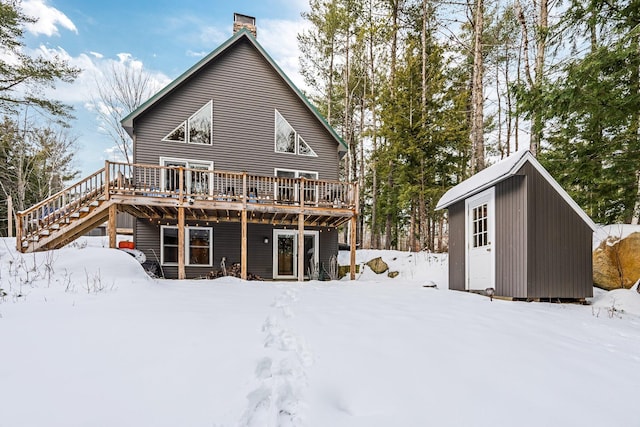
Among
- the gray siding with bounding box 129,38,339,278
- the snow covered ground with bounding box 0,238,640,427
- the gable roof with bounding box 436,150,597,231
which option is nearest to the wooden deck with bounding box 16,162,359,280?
the gray siding with bounding box 129,38,339,278

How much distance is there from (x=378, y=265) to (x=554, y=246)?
6.39 metres

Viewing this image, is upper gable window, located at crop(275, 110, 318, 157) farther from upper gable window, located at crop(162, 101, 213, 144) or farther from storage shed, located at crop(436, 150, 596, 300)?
storage shed, located at crop(436, 150, 596, 300)

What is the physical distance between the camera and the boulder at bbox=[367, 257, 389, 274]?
11859mm

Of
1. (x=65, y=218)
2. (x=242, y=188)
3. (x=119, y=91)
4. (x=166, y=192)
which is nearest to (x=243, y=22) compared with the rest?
(x=242, y=188)

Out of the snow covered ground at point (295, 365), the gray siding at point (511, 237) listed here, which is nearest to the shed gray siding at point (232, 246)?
the snow covered ground at point (295, 365)

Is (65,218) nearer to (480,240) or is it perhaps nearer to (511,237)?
(480,240)

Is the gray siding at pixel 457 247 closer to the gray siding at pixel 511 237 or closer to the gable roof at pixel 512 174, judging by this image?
the gable roof at pixel 512 174

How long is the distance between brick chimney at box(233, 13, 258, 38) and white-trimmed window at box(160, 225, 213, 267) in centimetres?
786

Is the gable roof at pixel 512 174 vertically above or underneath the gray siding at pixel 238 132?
underneath

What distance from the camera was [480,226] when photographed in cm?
749

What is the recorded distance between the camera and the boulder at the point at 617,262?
22.2 ft

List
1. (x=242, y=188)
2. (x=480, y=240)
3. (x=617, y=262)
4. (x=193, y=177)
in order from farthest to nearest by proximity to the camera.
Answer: (x=193, y=177), (x=242, y=188), (x=480, y=240), (x=617, y=262)

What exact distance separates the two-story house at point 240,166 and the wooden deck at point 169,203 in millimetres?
59

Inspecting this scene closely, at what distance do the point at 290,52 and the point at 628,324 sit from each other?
1987 centimetres
